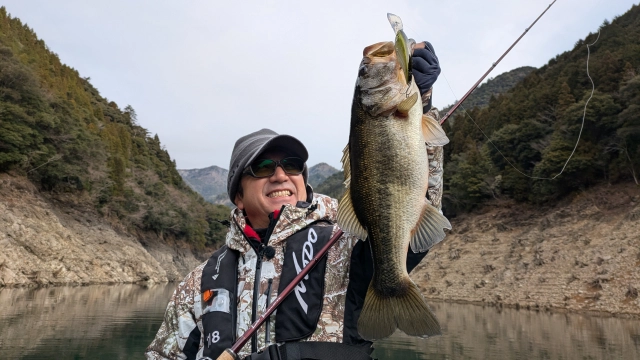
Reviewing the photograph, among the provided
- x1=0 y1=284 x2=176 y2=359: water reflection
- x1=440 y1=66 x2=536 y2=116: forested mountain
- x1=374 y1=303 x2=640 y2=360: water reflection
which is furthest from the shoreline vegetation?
x1=440 y1=66 x2=536 y2=116: forested mountain

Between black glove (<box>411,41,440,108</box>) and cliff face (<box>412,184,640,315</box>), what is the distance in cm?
2427

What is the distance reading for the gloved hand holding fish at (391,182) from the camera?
228cm

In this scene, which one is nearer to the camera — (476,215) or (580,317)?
(580,317)

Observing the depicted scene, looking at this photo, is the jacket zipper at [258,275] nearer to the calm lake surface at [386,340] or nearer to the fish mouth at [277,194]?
the fish mouth at [277,194]

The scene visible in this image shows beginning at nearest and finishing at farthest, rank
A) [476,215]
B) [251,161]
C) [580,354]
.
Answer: [251,161] < [580,354] < [476,215]

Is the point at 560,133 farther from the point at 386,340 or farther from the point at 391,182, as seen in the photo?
the point at 391,182

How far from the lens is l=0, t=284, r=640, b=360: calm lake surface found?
508 inches

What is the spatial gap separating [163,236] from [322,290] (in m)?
55.8

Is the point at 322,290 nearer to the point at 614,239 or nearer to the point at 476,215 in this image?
the point at 614,239

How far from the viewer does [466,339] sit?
16.5 meters

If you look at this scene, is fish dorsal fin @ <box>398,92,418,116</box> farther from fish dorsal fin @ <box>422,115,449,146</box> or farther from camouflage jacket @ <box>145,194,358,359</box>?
camouflage jacket @ <box>145,194,358,359</box>

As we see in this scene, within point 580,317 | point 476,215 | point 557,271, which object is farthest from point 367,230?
point 476,215

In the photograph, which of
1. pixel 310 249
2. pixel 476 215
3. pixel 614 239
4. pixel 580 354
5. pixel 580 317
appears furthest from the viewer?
pixel 476 215

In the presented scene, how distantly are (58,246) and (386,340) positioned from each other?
22534 millimetres
